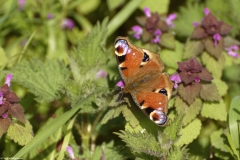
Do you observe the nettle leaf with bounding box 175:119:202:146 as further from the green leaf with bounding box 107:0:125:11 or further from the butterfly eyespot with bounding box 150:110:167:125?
the green leaf with bounding box 107:0:125:11

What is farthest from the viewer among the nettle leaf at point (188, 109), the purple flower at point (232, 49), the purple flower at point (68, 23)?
the purple flower at point (68, 23)

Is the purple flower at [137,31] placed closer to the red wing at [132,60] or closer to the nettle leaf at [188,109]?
the red wing at [132,60]

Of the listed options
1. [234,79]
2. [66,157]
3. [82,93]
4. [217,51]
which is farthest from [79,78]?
[234,79]

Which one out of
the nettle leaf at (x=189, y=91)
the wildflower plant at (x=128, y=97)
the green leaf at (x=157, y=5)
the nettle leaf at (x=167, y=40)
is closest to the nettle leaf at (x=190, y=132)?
the wildflower plant at (x=128, y=97)

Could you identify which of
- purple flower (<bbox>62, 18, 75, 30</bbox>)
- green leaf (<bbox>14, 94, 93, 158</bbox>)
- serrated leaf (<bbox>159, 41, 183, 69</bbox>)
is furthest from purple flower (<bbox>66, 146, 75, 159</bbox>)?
purple flower (<bbox>62, 18, 75, 30</bbox>)

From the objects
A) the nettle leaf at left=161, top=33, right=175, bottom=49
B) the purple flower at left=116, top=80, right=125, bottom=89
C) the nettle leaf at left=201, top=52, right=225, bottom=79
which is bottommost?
the nettle leaf at left=201, top=52, right=225, bottom=79

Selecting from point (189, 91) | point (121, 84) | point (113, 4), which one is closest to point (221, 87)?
point (189, 91)
